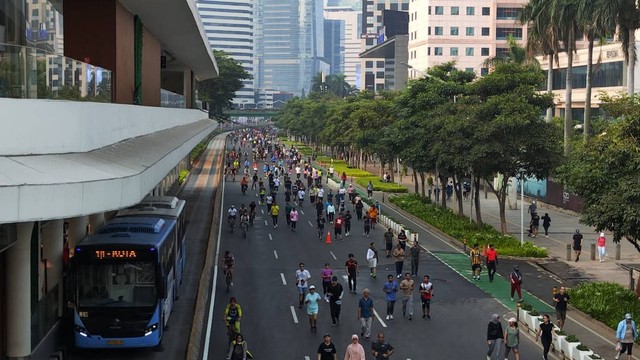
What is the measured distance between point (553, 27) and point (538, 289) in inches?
1373

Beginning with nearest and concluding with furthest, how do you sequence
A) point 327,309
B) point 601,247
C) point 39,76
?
point 39,76 < point 327,309 < point 601,247

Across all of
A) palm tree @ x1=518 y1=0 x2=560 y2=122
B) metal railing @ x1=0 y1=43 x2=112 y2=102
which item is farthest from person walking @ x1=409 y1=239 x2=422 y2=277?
palm tree @ x1=518 y1=0 x2=560 y2=122

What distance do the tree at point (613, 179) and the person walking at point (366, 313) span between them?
772 cm

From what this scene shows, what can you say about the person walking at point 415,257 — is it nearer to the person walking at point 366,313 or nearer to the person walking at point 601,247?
the person walking at point 366,313

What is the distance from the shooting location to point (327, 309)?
26.0 metres

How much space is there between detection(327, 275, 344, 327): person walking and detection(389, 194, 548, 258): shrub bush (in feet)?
48.4

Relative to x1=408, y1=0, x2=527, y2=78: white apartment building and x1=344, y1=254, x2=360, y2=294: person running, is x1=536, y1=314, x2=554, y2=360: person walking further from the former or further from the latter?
x1=408, y1=0, x2=527, y2=78: white apartment building

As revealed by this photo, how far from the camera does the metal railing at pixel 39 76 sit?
44.9 ft

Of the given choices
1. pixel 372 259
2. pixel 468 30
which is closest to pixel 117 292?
pixel 372 259

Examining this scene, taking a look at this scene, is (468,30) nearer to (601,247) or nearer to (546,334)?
(601,247)

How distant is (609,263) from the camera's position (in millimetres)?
35906

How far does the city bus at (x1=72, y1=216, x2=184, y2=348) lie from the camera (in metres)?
19.2

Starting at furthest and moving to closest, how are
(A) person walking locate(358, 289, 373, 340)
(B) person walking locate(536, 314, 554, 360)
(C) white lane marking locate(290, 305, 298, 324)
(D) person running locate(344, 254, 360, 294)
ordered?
(D) person running locate(344, 254, 360, 294) → (C) white lane marking locate(290, 305, 298, 324) → (A) person walking locate(358, 289, 373, 340) → (B) person walking locate(536, 314, 554, 360)

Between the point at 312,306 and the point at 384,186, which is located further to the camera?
the point at 384,186
